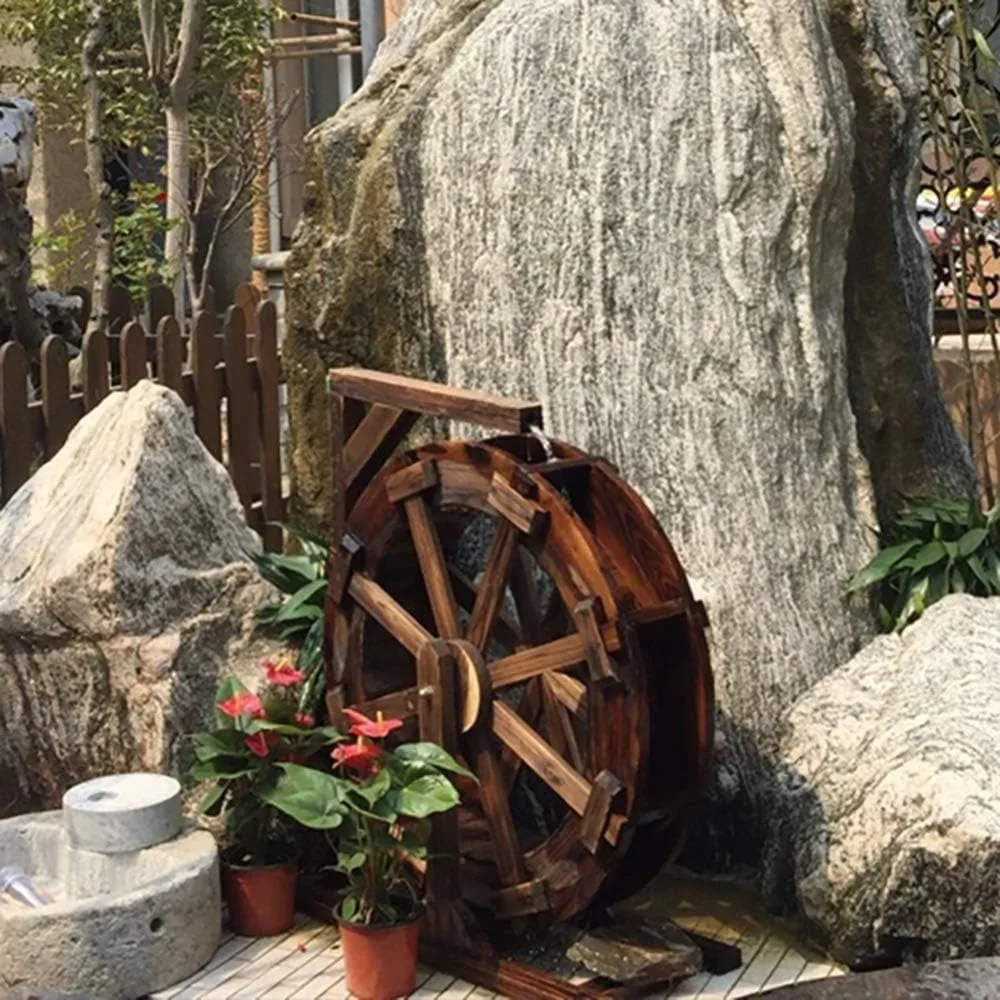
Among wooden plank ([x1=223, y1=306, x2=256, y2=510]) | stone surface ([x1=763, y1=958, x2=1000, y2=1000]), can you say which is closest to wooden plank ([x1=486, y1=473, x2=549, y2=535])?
stone surface ([x1=763, y1=958, x2=1000, y2=1000])

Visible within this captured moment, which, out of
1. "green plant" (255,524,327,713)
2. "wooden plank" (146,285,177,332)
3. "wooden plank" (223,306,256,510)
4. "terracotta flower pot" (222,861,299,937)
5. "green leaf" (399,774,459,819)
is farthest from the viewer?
"wooden plank" (146,285,177,332)

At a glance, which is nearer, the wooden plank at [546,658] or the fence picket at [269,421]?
the wooden plank at [546,658]

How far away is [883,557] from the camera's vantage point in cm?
Answer: 549

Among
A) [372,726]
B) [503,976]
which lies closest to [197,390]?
[372,726]

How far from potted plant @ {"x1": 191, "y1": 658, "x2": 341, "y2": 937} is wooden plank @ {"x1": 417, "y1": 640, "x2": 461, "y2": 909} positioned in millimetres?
365

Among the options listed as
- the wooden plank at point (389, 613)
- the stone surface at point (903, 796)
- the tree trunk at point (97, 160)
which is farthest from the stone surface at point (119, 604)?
the tree trunk at point (97, 160)

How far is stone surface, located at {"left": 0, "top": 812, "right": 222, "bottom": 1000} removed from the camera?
4352 mm

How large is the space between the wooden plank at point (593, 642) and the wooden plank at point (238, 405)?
3612mm

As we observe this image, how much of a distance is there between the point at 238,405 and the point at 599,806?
3.89 m

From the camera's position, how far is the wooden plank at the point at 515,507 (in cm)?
→ 440

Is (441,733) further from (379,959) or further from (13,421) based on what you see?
(13,421)

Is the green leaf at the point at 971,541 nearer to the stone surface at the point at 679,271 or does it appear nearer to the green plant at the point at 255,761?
the stone surface at the point at 679,271

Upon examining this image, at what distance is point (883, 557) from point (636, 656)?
1.51 metres

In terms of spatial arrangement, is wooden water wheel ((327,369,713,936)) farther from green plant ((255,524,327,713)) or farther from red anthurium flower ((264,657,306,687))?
green plant ((255,524,327,713))
